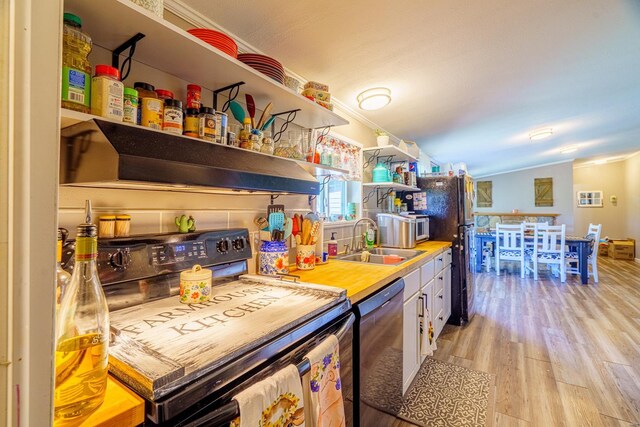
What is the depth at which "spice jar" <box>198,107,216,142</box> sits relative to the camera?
A: 1.04 metres

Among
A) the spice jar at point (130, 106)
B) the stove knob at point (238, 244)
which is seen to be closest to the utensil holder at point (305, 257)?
the stove knob at point (238, 244)

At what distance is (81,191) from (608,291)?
6.10m

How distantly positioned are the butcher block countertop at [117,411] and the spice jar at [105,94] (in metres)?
0.66

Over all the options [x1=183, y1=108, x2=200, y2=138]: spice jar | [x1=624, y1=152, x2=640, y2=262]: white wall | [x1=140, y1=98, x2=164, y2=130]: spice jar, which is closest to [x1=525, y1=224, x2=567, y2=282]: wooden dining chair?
[x1=624, y1=152, x2=640, y2=262]: white wall

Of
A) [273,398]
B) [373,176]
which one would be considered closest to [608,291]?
[373,176]

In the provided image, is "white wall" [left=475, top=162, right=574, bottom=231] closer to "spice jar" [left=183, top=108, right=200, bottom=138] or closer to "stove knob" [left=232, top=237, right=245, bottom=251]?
"stove knob" [left=232, top=237, right=245, bottom=251]

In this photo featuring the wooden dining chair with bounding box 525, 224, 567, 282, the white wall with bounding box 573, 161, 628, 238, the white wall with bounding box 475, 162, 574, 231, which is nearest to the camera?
the wooden dining chair with bounding box 525, 224, 567, 282

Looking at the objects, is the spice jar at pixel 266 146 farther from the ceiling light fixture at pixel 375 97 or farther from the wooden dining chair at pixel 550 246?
the wooden dining chair at pixel 550 246

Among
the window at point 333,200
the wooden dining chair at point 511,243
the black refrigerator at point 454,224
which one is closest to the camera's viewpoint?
the window at point 333,200

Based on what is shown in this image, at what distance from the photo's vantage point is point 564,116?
149 inches

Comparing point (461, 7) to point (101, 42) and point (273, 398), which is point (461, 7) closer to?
point (101, 42)

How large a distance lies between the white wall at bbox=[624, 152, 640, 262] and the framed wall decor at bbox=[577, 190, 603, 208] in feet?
1.75

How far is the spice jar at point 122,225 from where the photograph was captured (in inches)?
38.3

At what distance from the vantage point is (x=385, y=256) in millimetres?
2303
